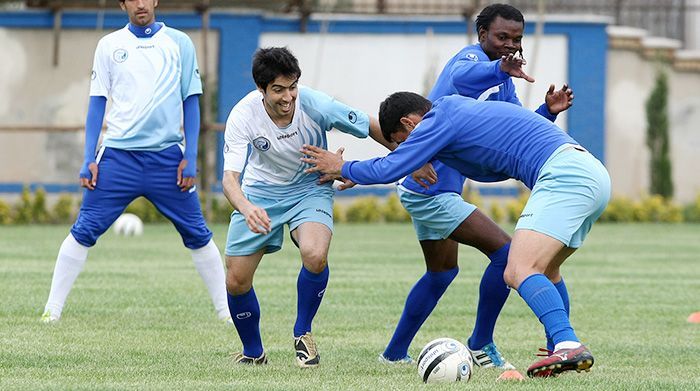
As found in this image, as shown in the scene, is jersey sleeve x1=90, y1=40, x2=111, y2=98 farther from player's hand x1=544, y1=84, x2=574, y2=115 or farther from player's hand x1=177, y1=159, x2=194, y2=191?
player's hand x1=544, y1=84, x2=574, y2=115

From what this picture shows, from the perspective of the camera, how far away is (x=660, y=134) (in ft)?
81.8

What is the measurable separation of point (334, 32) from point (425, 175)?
17.2 metres

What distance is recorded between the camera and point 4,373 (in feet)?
21.9

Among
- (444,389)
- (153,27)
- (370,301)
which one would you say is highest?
(153,27)

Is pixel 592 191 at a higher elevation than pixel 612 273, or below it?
higher

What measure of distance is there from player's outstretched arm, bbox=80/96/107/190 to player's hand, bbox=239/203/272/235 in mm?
2179

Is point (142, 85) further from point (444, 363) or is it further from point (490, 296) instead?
point (444, 363)

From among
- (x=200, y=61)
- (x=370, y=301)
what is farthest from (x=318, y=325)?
(x=200, y=61)

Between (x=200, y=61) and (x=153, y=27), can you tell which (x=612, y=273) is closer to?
(x=153, y=27)

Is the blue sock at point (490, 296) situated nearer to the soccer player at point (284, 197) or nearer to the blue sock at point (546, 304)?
the soccer player at point (284, 197)

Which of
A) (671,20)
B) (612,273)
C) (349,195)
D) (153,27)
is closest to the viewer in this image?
(153,27)

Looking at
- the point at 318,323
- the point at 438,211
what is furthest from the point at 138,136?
the point at 438,211

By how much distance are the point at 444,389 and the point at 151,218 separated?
16.2 metres

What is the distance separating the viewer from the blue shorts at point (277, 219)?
7.37 meters
